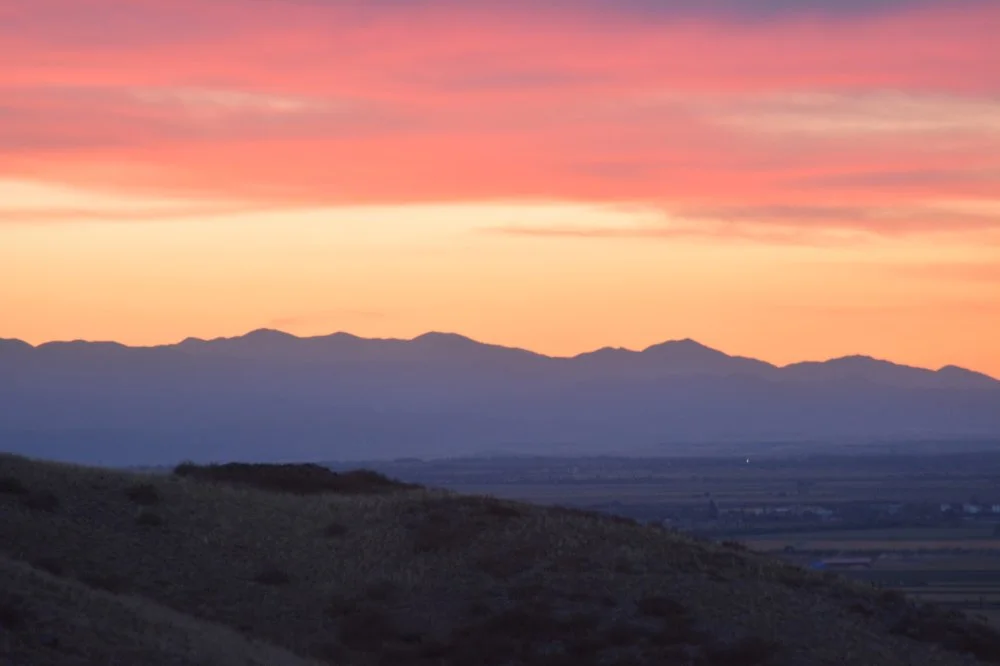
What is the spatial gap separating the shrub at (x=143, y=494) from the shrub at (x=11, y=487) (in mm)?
2498

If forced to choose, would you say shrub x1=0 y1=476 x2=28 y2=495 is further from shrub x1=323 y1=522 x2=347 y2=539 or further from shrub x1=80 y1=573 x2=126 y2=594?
shrub x1=323 y1=522 x2=347 y2=539

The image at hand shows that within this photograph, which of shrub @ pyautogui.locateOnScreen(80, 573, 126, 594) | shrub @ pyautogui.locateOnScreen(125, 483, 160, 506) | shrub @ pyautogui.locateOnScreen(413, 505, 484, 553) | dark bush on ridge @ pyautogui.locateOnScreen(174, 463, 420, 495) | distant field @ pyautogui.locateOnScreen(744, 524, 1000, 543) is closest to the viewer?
shrub @ pyautogui.locateOnScreen(80, 573, 126, 594)

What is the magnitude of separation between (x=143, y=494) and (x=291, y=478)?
7.36 metres

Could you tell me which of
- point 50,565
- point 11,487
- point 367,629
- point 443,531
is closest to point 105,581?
point 50,565

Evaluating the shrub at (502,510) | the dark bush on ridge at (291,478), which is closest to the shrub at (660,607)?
the shrub at (502,510)

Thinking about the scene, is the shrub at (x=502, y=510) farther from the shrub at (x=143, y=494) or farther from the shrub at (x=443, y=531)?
the shrub at (x=143, y=494)

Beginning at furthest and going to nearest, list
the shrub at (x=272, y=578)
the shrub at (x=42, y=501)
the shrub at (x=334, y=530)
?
the shrub at (x=334, y=530)
the shrub at (x=42, y=501)
the shrub at (x=272, y=578)

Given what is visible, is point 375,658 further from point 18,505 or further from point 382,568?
point 18,505

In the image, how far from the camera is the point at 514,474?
19800cm

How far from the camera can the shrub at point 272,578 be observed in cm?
3328

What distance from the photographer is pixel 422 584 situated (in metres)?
33.4

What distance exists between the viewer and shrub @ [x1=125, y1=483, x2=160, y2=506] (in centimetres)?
3734

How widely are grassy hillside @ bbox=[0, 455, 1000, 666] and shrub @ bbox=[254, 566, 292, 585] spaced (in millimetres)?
97

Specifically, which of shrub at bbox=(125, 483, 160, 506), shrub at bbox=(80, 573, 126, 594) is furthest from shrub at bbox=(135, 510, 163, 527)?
shrub at bbox=(80, 573, 126, 594)
